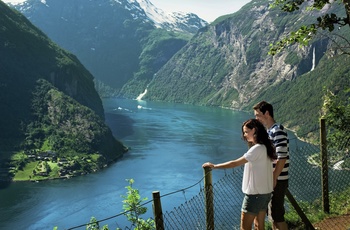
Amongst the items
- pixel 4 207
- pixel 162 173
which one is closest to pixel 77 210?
pixel 4 207

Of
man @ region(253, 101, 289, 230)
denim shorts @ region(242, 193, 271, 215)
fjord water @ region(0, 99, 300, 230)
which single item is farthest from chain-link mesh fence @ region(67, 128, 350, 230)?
fjord water @ region(0, 99, 300, 230)

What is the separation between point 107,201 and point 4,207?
2254cm

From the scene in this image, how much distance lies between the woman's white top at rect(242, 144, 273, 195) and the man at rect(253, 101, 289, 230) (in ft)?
1.85

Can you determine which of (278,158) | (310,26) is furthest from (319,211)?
(310,26)

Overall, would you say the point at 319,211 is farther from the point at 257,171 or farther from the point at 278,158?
the point at 257,171

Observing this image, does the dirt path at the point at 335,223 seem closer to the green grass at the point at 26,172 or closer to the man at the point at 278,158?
the man at the point at 278,158

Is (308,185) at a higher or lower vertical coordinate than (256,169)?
lower

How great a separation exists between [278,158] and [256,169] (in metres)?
0.80

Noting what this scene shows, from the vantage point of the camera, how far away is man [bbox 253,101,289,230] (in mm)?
8711

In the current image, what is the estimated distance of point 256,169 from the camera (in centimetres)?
812

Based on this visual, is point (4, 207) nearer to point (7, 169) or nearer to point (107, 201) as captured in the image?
point (107, 201)

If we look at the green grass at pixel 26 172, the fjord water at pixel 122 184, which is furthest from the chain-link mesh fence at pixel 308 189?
the green grass at pixel 26 172

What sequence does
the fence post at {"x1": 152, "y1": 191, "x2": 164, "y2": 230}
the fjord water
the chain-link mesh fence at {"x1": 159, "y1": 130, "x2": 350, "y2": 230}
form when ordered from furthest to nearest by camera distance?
the fjord water
the chain-link mesh fence at {"x1": 159, "y1": 130, "x2": 350, "y2": 230}
the fence post at {"x1": 152, "y1": 191, "x2": 164, "y2": 230}

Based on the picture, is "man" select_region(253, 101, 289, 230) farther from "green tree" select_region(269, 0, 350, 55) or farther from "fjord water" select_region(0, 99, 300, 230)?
"fjord water" select_region(0, 99, 300, 230)
